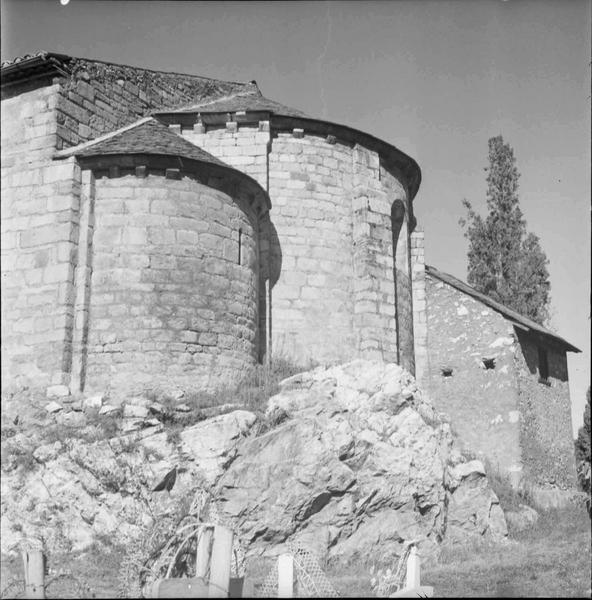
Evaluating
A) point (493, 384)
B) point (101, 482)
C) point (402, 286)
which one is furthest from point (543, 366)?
point (101, 482)

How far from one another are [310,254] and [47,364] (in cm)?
605

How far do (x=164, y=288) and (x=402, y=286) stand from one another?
701cm

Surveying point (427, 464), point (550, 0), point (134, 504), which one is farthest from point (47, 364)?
point (550, 0)

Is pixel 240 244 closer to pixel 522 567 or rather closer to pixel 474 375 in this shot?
pixel 522 567

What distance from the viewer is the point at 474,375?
65.8ft

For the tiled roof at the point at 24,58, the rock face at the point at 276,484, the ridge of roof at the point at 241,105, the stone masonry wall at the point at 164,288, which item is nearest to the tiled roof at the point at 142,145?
the stone masonry wall at the point at 164,288

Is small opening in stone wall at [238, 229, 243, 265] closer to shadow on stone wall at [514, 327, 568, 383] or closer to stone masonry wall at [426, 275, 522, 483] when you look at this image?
stone masonry wall at [426, 275, 522, 483]

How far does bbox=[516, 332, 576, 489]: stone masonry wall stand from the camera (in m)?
19.7

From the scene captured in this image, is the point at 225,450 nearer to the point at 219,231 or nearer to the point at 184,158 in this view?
the point at 219,231

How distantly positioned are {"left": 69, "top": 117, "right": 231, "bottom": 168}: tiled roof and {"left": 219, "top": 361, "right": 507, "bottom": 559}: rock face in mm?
4433

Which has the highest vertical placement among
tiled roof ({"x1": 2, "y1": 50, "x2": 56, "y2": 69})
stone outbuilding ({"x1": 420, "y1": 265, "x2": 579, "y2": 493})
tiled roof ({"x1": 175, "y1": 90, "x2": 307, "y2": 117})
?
tiled roof ({"x1": 175, "y1": 90, "x2": 307, "y2": 117})

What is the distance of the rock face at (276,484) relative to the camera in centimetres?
1174

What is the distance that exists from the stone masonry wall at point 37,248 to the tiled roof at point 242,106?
396 cm

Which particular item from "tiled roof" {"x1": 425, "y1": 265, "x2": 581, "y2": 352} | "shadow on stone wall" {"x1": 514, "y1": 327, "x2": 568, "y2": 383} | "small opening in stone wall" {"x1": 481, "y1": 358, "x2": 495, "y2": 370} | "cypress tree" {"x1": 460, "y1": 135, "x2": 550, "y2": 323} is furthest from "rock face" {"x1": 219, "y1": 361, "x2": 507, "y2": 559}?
"cypress tree" {"x1": 460, "y1": 135, "x2": 550, "y2": 323}
